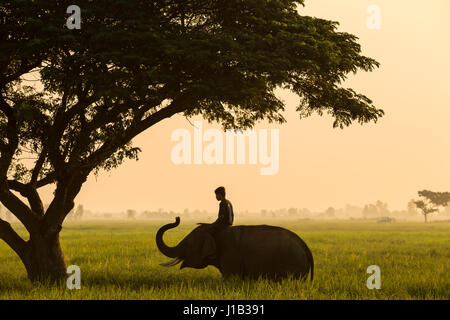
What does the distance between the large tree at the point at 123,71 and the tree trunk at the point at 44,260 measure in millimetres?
29

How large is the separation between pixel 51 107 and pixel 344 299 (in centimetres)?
913

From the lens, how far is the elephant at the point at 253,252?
36.1ft

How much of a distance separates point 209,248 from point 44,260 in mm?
5154

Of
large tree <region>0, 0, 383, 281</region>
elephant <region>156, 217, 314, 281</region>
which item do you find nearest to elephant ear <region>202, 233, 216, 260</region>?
elephant <region>156, 217, 314, 281</region>

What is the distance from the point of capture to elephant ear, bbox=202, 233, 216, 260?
37.4 feet

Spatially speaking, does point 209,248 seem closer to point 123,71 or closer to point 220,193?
point 220,193

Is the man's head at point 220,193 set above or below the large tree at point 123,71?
below

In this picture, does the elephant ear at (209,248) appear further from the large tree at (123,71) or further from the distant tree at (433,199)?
the distant tree at (433,199)

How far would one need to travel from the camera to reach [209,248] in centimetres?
1141

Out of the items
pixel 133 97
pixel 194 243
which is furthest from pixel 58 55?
pixel 194 243

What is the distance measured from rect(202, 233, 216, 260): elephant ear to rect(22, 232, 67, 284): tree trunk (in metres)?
4.59

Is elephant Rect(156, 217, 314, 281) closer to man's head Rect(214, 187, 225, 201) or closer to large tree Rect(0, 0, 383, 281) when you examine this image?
man's head Rect(214, 187, 225, 201)

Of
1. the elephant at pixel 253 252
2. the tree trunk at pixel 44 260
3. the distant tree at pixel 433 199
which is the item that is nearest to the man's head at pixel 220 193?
the elephant at pixel 253 252

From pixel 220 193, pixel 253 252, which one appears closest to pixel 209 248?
pixel 253 252
